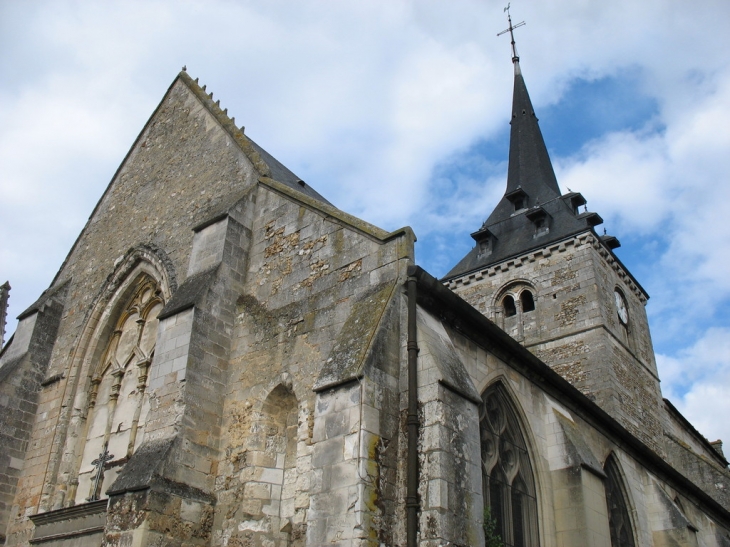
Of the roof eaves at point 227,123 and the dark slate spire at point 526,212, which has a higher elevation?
the dark slate spire at point 526,212

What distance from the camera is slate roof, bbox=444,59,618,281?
22328mm

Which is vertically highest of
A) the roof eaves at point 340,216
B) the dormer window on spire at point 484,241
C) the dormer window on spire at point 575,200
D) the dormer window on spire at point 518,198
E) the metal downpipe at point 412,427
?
the dormer window on spire at point 518,198

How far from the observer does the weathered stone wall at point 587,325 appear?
60.5ft

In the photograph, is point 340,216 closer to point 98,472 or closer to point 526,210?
point 98,472

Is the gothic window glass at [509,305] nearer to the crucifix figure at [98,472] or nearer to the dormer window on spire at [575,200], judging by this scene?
the dormer window on spire at [575,200]

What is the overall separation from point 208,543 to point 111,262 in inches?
240

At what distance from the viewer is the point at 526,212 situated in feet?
78.8

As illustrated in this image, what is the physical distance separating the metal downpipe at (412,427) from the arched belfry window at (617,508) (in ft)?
19.2

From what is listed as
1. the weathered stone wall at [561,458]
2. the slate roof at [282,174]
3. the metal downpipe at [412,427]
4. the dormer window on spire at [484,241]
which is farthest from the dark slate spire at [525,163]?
the metal downpipe at [412,427]

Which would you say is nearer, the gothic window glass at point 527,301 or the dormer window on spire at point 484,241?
the gothic window glass at point 527,301

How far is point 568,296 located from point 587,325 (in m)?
1.32

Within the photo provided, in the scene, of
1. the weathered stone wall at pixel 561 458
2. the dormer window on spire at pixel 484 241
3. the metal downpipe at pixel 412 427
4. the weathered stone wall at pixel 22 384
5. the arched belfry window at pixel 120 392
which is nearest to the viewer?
the metal downpipe at pixel 412 427

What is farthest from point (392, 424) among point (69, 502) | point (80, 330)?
point (80, 330)

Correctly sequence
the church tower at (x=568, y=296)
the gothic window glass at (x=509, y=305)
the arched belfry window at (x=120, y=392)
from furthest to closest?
the gothic window glass at (x=509, y=305), the church tower at (x=568, y=296), the arched belfry window at (x=120, y=392)
